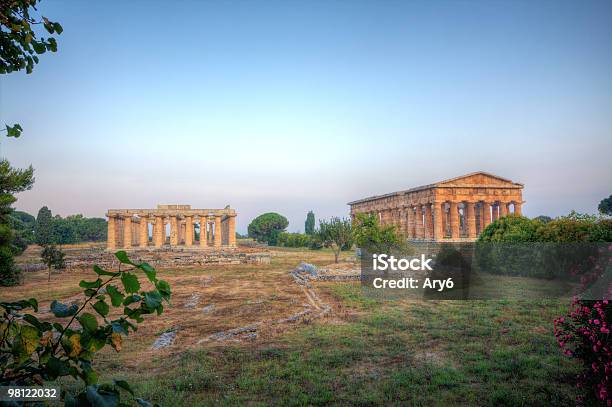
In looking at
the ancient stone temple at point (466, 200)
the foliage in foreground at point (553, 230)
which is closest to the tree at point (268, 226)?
the ancient stone temple at point (466, 200)

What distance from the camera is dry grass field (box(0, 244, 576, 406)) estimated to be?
22.4 feet

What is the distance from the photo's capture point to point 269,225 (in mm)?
96562

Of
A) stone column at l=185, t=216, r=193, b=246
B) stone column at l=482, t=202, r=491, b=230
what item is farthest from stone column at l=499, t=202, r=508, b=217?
stone column at l=185, t=216, r=193, b=246

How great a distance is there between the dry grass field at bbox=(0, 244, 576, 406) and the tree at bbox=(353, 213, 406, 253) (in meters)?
9.57

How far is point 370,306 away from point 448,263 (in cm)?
693

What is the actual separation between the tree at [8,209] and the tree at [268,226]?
2887 inches

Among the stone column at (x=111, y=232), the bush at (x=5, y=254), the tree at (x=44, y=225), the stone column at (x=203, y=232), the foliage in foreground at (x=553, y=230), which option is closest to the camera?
the foliage in foreground at (x=553, y=230)

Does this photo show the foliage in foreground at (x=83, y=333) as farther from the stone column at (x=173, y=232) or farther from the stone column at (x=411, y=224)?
the stone column at (x=173, y=232)

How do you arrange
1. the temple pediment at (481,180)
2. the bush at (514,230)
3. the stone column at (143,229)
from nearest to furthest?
the bush at (514,230) → the temple pediment at (481,180) → the stone column at (143,229)

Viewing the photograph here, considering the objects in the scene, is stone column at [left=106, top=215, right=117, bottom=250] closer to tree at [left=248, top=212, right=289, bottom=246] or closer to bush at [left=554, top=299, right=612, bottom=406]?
tree at [left=248, top=212, right=289, bottom=246]

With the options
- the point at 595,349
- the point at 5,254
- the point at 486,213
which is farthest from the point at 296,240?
the point at 595,349

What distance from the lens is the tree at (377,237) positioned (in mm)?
25047

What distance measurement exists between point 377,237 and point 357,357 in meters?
16.6

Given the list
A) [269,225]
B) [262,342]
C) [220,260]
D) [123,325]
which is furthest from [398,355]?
[269,225]
